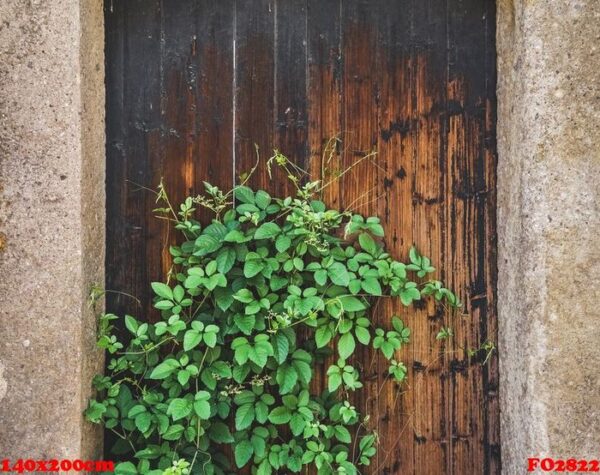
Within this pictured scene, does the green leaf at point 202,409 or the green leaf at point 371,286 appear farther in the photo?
the green leaf at point 371,286

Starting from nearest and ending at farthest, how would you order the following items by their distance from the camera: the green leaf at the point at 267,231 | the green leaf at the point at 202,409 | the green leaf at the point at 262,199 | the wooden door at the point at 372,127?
the green leaf at the point at 202,409 < the green leaf at the point at 267,231 < the green leaf at the point at 262,199 < the wooden door at the point at 372,127

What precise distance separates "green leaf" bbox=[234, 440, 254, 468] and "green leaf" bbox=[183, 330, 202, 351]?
0.42 metres

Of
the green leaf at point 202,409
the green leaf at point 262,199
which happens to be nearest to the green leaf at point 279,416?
the green leaf at point 202,409

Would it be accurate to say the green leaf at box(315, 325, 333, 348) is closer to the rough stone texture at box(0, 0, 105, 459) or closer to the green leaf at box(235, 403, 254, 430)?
the green leaf at box(235, 403, 254, 430)

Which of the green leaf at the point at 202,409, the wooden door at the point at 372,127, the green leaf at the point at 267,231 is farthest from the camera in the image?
the wooden door at the point at 372,127

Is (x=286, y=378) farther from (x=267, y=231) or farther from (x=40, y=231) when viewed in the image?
(x=40, y=231)

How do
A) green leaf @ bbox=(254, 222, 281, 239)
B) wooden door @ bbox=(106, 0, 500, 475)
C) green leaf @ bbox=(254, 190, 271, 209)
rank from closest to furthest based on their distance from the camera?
green leaf @ bbox=(254, 222, 281, 239) < green leaf @ bbox=(254, 190, 271, 209) < wooden door @ bbox=(106, 0, 500, 475)

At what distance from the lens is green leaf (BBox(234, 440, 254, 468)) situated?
2.00 meters

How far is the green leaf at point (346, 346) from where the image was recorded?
2.04 m

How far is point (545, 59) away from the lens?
6.38 feet

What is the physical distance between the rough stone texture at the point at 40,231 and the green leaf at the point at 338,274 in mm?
906

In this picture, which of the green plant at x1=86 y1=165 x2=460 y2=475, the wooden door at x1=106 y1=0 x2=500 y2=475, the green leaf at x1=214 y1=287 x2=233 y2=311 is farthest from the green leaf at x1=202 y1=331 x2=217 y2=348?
the wooden door at x1=106 y1=0 x2=500 y2=475

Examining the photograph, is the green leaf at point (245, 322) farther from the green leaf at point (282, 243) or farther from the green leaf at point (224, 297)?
the green leaf at point (282, 243)

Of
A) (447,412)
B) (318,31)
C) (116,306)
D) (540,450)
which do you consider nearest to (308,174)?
(318,31)
